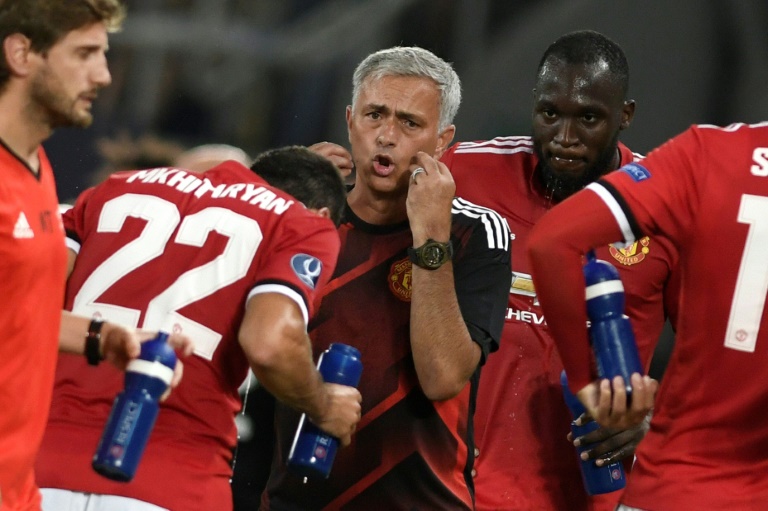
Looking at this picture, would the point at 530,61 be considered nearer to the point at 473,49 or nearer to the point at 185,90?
the point at 473,49

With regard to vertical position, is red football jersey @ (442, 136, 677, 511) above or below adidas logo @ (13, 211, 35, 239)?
below

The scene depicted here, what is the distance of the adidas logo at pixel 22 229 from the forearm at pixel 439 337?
1.38 metres

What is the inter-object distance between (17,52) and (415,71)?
1754mm

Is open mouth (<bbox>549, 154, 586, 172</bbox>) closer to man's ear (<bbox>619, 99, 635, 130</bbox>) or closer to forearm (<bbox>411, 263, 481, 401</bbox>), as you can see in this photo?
man's ear (<bbox>619, 99, 635, 130</bbox>)

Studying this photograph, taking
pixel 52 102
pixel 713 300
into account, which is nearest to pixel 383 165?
pixel 713 300

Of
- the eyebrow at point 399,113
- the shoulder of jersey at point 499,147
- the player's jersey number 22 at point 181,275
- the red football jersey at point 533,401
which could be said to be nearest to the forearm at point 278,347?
the player's jersey number 22 at point 181,275

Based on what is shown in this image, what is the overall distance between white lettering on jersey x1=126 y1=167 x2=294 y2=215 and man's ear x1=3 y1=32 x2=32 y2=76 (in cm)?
72

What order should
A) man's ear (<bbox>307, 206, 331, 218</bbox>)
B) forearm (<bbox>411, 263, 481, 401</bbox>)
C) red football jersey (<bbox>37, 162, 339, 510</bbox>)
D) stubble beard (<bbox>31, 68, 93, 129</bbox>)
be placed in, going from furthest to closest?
forearm (<bbox>411, 263, 481, 401</bbox>) < man's ear (<bbox>307, 206, 331, 218</bbox>) < red football jersey (<bbox>37, 162, 339, 510</bbox>) < stubble beard (<bbox>31, 68, 93, 129</bbox>)

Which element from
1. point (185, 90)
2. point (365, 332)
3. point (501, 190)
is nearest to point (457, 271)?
point (365, 332)

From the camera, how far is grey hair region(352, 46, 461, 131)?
4.27 m

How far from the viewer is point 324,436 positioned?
11.5 ft

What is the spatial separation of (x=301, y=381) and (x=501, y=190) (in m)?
1.79

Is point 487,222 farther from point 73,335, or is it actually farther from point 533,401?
point 73,335

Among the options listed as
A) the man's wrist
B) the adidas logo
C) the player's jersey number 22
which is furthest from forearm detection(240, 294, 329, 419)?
the adidas logo
